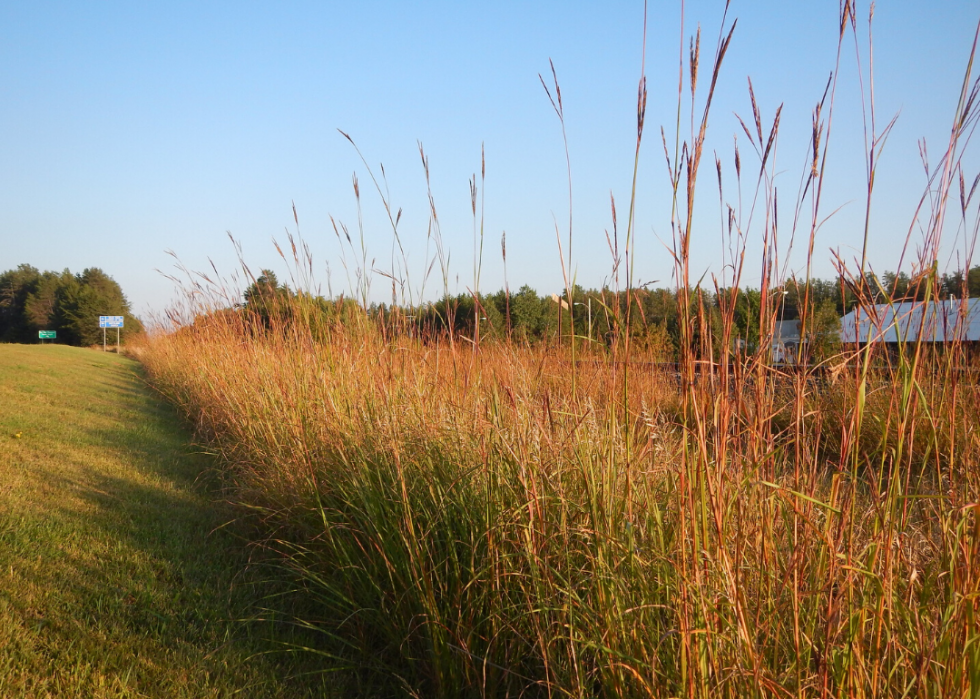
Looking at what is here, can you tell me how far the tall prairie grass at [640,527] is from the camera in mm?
1147

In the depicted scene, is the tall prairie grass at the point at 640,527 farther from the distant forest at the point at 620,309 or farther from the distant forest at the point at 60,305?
the distant forest at the point at 60,305

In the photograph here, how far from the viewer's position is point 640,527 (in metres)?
1.62

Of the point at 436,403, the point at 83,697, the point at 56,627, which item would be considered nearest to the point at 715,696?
the point at 83,697

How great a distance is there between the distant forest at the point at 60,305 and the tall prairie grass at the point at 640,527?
140 ft

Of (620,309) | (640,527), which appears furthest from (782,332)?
(640,527)

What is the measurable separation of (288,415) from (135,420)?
4099mm

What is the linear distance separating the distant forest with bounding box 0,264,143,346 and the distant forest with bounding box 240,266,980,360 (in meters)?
40.2

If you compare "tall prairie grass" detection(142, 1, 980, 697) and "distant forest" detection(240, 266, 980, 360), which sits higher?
"distant forest" detection(240, 266, 980, 360)

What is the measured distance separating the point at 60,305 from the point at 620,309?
55896mm

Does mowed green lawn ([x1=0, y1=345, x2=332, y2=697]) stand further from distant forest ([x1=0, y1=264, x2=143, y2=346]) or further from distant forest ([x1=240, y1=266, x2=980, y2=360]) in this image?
distant forest ([x1=0, y1=264, x2=143, y2=346])

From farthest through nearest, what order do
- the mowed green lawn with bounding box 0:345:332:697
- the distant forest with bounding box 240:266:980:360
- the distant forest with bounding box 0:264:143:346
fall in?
the distant forest with bounding box 0:264:143:346 → the mowed green lawn with bounding box 0:345:332:697 → the distant forest with bounding box 240:266:980:360

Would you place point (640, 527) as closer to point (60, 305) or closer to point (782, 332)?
point (782, 332)

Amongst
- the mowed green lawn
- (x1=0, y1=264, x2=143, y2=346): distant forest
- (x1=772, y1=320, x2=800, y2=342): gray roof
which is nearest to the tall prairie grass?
(x1=772, y1=320, x2=800, y2=342): gray roof

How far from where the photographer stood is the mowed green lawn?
1.96 metres
